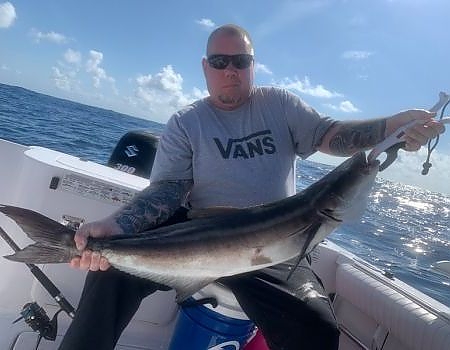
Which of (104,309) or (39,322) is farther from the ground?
(104,309)

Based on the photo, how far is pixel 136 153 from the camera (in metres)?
5.36

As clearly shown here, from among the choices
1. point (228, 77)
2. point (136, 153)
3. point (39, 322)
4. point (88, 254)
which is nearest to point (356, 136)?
→ point (228, 77)

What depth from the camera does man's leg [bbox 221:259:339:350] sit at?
2633 millimetres

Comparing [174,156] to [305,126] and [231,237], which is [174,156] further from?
[231,237]

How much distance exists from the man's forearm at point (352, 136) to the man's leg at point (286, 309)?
1.05m

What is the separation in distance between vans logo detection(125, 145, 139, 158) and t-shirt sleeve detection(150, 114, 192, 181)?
5.96ft

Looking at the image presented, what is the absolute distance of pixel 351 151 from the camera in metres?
3.26

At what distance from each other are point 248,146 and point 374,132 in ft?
3.12

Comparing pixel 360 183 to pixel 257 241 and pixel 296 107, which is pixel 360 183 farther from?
pixel 296 107

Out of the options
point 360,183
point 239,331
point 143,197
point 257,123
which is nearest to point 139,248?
point 143,197

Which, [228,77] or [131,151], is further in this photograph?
[131,151]

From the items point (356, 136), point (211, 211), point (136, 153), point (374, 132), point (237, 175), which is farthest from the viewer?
point (136, 153)

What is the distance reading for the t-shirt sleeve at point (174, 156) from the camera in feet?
11.5

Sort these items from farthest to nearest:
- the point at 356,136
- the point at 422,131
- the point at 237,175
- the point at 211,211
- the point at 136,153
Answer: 1. the point at 136,153
2. the point at 237,175
3. the point at 356,136
4. the point at 211,211
5. the point at 422,131
